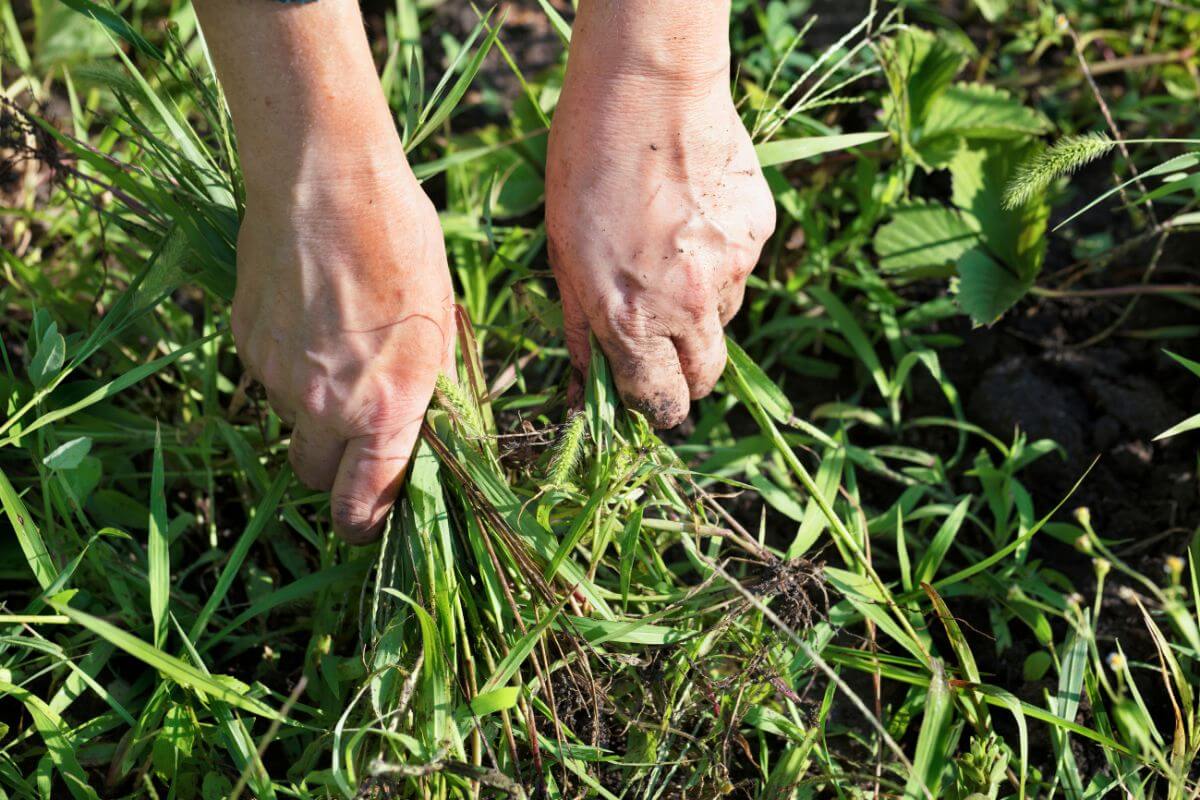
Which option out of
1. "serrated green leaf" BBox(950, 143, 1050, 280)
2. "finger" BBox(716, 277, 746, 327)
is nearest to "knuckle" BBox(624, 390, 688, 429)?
"finger" BBox(716, 277, 746, 327)

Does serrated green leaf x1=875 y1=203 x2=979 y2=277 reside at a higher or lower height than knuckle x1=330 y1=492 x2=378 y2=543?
lower

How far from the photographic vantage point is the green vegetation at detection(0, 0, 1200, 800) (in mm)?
1260

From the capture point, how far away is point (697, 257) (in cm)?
128

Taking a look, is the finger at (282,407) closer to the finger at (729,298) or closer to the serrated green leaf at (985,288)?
the finger at (729,298)

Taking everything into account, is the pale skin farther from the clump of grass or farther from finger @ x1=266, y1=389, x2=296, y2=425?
the clump of grass

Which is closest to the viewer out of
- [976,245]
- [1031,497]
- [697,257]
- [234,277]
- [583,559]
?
[697,257]

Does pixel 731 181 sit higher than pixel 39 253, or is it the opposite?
pixel 731 181

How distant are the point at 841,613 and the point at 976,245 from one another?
32.4 inches

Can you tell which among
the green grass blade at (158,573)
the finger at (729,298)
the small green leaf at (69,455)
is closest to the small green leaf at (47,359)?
the small green leaf at (69,455)

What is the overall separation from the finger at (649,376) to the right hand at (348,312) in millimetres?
219

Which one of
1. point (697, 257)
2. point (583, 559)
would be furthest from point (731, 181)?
point (583, 559)

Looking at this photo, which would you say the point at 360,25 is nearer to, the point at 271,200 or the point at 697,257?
the point at 271,200

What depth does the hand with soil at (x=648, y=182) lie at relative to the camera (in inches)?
48.7

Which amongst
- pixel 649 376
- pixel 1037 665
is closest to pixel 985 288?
pixel 1037 665
